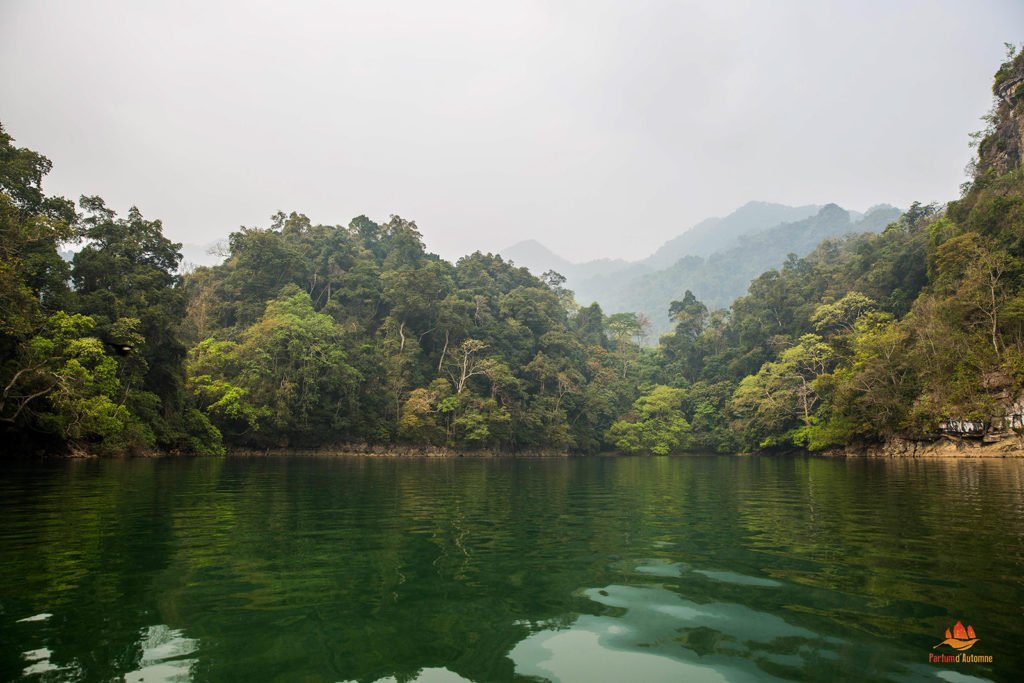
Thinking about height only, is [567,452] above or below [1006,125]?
below

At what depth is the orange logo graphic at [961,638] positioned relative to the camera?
384cm

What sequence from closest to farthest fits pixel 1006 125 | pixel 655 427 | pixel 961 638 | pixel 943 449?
1. pixel 961 638
2. pixel 943 449
3. pixel 1006 125
4. pixel 655 427

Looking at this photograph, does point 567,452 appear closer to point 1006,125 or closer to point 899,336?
point 899,336

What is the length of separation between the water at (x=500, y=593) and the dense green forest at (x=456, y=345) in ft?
38.6

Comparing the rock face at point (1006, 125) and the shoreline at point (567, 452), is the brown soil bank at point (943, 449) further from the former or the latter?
the rock face at point (1006, 125)

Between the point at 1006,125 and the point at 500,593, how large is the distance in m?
59.0

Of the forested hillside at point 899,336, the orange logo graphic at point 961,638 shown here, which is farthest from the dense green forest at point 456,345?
the orange logo graphic at point 961,638

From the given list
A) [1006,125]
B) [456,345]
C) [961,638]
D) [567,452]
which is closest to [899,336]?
[1006,125]

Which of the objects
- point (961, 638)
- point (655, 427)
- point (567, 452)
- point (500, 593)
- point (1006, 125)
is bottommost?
point (567, 452)

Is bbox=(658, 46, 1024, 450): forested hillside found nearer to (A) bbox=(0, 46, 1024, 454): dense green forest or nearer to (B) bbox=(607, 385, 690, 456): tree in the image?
(A) bbox=(0, 46, 1024, 454): dense green forest

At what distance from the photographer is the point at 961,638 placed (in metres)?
3.97

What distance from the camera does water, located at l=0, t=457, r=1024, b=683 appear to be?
11.8 ft

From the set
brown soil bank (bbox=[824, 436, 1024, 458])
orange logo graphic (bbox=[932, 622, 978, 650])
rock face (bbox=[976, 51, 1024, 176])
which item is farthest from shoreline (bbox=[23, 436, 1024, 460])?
orange logo graphic (bbox=[932, 622, 978, 650])

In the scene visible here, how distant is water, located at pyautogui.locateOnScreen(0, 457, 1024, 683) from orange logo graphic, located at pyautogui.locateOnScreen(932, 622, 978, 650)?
0.21 feet
